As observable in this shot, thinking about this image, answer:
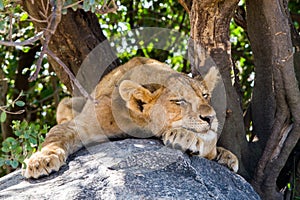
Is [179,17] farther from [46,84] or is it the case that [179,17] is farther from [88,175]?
[88,175]

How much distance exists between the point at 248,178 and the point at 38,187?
1647 mm

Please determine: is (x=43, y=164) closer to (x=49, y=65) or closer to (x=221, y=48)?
(x=221, y=48)

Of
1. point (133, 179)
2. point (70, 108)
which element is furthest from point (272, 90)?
point (133, 179)

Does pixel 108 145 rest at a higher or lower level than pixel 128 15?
lower

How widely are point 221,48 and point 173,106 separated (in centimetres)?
57

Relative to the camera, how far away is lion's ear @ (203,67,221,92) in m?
4.16

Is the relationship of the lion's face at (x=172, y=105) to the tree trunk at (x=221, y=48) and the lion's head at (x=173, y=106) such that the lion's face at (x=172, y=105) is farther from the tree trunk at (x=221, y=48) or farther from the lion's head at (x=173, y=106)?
the tree trunk at (x=221, y=48)

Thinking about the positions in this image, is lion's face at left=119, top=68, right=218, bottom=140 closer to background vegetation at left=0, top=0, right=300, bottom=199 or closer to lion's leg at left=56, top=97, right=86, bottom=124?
lion's leg at left=56, top=97, right=86, bottom=124

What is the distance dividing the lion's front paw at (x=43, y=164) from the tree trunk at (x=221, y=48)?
1.15m

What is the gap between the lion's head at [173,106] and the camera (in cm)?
384

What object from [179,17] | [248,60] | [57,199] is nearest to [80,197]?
[57,199]

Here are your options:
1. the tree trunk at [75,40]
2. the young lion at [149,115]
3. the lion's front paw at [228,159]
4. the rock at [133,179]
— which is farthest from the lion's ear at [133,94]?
the tree trunk at [75,40]

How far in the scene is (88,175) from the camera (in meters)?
3.35

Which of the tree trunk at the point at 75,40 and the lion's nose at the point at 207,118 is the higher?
the tree trunk at the point at 75,40
